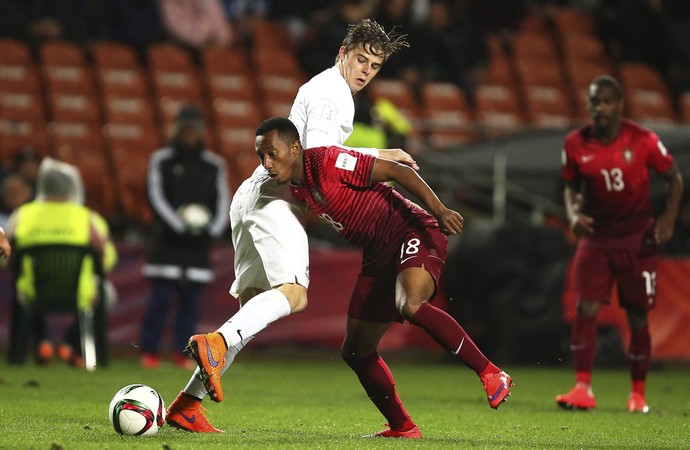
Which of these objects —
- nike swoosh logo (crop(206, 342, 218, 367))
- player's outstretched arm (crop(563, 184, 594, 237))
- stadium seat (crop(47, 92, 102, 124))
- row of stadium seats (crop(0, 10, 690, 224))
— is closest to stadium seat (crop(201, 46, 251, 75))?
row of stadium seats (crop(0, 10, 690, 224))

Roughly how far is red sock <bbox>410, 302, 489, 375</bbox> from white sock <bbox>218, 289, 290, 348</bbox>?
2.03 ft

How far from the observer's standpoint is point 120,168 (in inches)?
548

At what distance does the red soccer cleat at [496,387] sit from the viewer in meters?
5.48

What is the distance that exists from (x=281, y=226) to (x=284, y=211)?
0.29 ft

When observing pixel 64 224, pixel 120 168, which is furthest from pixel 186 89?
pixel 64 224

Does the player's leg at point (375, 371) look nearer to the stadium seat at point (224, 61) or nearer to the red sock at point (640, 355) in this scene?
the red sock at point (640, 355)

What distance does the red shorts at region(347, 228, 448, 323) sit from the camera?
5.91m

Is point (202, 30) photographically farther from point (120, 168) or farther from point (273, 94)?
point (120, 168)

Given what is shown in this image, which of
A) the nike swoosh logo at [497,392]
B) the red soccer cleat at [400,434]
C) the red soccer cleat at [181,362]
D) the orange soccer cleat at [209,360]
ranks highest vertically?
the orange soccer cleat at [209,360]

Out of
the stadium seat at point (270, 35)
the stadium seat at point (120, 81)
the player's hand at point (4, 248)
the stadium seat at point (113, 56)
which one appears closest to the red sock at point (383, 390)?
the player's hand at point (4, 248)

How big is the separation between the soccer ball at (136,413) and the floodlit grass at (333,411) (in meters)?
0.08

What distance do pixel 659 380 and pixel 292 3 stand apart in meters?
8.68

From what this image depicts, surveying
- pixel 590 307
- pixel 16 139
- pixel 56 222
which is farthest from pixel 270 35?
pixel 590 307

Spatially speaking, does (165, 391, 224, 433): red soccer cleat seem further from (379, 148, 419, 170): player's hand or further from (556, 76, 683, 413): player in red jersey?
(556, 76, 683, 413): player in red jersey
